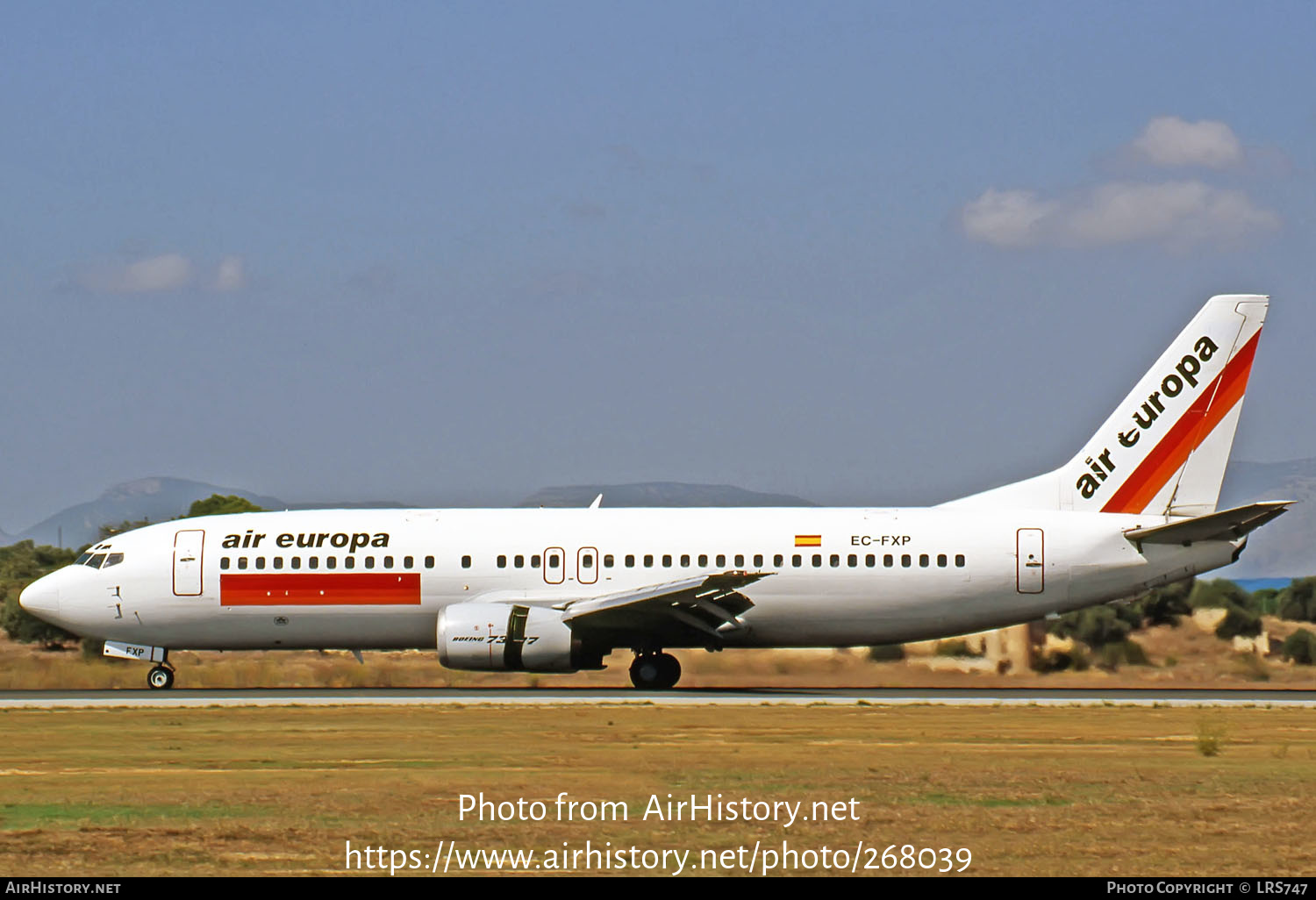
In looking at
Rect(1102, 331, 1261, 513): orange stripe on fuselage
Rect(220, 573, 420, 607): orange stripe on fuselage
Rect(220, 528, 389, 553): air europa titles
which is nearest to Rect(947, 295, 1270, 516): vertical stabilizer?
Rect(1102, 331, 1261, 513): orange stripe on fuselage

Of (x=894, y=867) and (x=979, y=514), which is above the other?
(x=979, y=514)

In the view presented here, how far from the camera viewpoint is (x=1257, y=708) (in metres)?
28.3

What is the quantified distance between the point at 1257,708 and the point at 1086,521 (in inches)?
224

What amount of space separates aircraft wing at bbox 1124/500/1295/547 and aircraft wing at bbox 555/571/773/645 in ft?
23.6

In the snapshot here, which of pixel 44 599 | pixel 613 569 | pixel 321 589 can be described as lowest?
pixel 44 599

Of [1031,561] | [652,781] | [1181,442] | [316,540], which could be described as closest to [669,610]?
[1031,561]

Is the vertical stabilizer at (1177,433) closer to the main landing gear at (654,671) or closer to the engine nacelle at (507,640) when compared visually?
the main landing gear at (654,671)

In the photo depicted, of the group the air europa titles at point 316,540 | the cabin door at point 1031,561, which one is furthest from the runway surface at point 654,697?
the air europa titles at point 316,540

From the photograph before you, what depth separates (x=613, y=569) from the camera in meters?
33.2

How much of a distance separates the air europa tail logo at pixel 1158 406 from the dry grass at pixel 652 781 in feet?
21.4

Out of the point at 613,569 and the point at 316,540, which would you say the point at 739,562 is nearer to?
the point at 613,569

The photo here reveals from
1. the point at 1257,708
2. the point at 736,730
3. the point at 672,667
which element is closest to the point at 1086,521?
the point at 1257,708

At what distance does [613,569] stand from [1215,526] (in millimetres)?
11188

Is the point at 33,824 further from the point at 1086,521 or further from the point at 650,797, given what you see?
the point at 1086,521
